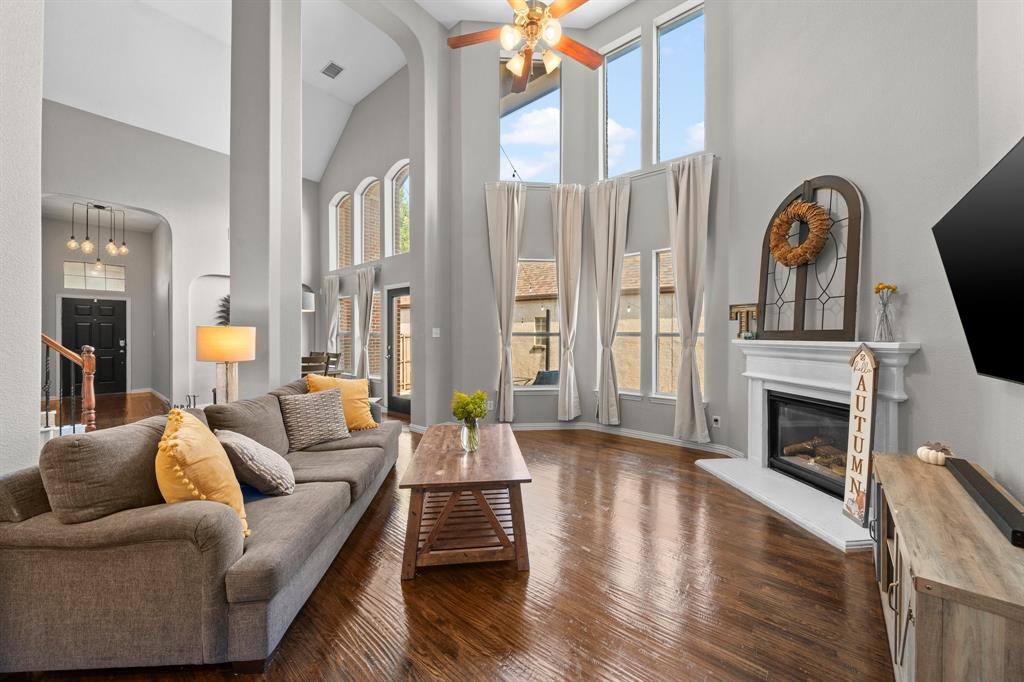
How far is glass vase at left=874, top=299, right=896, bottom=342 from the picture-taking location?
303 centimetres

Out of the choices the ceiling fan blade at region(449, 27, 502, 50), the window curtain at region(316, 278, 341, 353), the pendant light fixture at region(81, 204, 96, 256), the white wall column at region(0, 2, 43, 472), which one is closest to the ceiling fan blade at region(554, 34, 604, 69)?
the ceiling fan blade at region(449, 27, 502, 50)

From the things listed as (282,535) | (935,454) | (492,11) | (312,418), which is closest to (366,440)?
(312,418)

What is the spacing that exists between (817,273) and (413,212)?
442cm

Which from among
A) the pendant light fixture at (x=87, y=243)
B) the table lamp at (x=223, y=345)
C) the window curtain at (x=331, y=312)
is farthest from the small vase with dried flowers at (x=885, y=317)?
the pendant light fixture at (x=87, y=243)

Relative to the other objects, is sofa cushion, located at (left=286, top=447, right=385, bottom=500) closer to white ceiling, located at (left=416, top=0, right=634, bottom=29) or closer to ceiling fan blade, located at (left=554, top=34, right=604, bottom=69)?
ceiling fan blade, located at (left=554, top=34, right=604, bottom=69)

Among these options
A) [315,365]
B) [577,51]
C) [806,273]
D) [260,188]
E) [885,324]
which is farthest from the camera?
[315,365]

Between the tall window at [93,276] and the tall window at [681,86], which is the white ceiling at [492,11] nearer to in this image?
the tall window at [681,86]

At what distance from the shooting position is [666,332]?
17.3ft

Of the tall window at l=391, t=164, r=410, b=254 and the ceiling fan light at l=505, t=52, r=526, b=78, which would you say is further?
the tall window at l=391, t=164, r=410, b=254

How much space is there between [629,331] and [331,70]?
6165 mm

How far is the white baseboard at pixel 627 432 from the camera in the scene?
4711mm

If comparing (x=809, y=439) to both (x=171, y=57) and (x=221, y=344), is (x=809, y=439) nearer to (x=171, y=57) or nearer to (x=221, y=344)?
(x=221, y=344)

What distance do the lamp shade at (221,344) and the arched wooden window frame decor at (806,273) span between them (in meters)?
4.26

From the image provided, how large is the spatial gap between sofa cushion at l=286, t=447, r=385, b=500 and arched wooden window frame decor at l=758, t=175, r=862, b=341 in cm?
338
